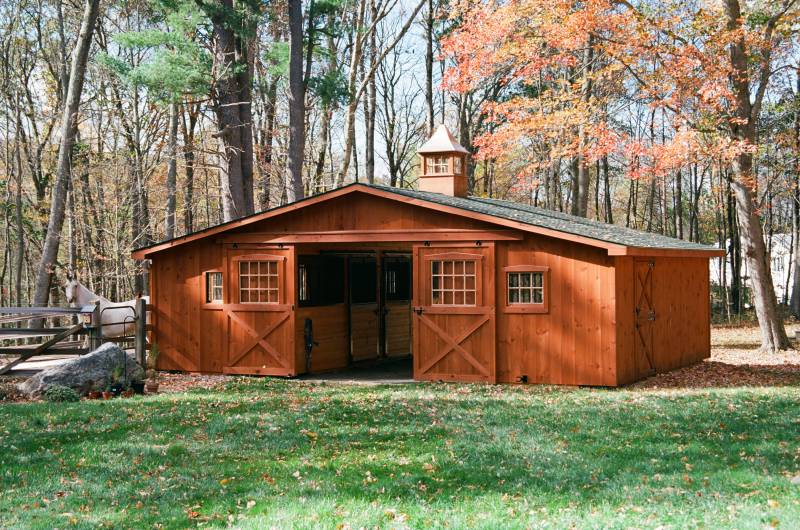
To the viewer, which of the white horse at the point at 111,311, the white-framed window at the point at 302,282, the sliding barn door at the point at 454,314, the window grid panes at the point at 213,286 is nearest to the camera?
the sliding barn door at the point at 454,314

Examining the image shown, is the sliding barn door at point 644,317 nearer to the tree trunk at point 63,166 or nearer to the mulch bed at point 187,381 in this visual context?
the mulch bed at point 187,381

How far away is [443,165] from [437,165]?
134 mm

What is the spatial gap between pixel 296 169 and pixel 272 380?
7584mm

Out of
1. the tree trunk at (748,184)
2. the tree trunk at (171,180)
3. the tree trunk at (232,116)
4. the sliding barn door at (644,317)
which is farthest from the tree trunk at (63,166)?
the tree trunk at (748,184)

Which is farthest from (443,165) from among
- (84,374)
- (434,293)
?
(84,374)

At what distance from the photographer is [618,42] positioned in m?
19.5

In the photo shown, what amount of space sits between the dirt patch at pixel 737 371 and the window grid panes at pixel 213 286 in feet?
25.5

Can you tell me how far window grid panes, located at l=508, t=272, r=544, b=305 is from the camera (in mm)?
14430

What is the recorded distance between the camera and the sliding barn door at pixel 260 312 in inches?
627

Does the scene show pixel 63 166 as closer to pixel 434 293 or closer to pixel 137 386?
pixel 137 386

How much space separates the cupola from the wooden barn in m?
2.26

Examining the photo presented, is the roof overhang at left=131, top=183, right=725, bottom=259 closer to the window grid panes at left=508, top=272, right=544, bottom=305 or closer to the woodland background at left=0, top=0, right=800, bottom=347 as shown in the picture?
the window grid panes at left=508, top=272, right=544, bottom=305

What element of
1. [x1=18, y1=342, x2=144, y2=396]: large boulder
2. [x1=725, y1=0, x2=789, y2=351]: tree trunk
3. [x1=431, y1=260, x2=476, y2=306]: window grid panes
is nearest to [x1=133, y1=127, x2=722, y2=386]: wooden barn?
[x1=431, y1=260, x2=476, y2=306]: window grid panes

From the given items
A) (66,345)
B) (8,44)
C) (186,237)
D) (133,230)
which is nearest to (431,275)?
(186,237)
